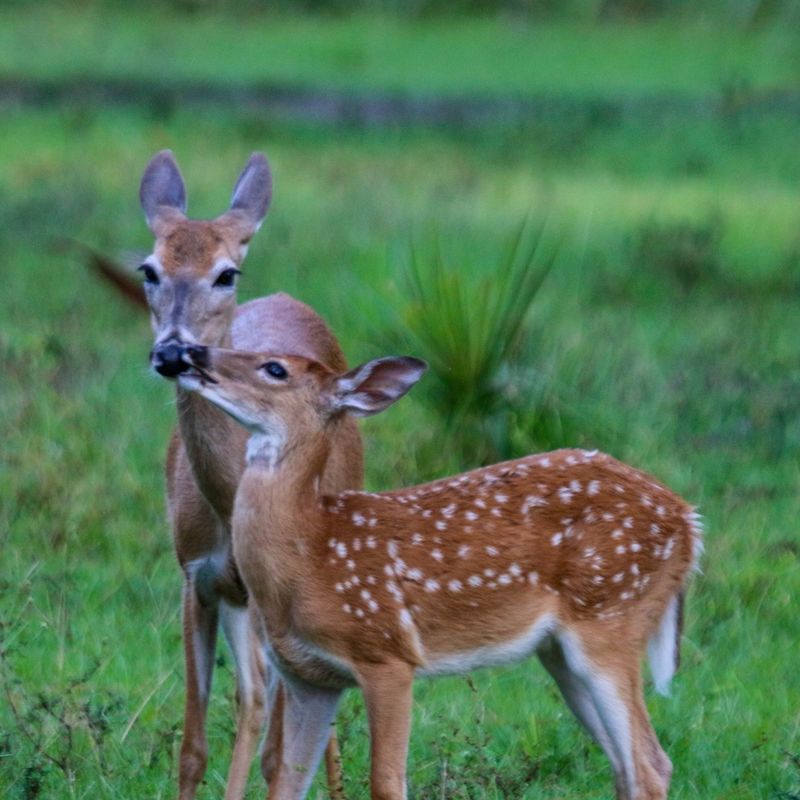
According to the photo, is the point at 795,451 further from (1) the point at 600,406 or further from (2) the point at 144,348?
(2) the point at 144,348

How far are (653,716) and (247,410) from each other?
5.47ft

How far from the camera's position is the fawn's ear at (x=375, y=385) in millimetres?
5191

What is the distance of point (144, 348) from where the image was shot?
34.1 feet

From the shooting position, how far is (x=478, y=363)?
8141 mm

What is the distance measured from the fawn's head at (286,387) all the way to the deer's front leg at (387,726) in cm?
64

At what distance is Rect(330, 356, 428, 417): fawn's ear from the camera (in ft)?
17.0

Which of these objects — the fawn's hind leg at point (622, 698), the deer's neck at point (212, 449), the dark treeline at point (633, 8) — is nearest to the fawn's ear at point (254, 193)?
the deer's neck at point (212, 449)

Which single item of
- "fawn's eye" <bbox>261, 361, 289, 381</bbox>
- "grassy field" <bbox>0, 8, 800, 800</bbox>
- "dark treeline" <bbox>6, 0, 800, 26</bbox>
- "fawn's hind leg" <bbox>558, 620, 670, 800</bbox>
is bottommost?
"grassy field" <bbox>0, 8, 800, 800</bbox>

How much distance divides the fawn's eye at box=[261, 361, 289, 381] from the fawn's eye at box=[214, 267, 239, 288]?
837mm

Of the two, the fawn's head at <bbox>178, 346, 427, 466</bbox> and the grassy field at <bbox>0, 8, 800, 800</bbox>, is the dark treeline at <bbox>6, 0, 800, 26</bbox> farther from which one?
the fawn's head at <bbox>178, 346, 427, 466</bbox>

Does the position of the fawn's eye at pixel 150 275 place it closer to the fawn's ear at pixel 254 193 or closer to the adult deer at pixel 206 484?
the adult deer at pixel 206 484

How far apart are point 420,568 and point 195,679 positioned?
1.03 meters

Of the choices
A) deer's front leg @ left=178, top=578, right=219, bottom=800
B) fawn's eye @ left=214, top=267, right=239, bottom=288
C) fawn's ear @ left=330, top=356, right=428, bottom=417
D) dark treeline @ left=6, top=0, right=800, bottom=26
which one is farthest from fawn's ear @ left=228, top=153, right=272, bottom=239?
dark treeline @ left=6, top=0, right=800, bottom=26

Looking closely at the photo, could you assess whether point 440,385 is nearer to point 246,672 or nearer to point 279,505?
point 246,672
